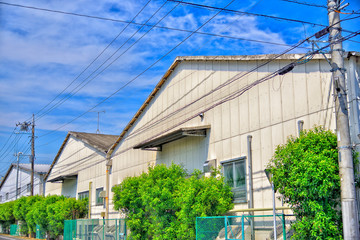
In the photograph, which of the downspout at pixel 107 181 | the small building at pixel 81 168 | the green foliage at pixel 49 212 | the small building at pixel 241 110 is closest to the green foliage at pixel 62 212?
the green foliage at pixel 49 212

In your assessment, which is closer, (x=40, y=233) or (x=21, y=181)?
(x=40, y=233)

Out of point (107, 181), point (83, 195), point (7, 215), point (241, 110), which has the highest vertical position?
point (241, 110)

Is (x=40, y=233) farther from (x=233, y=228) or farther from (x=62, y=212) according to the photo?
(x=233, y=228)

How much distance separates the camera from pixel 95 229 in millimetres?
A: 29078

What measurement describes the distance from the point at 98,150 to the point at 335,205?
2713 cm

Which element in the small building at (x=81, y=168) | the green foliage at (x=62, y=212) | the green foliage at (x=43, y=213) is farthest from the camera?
the green foliage at (x=43, y=213)

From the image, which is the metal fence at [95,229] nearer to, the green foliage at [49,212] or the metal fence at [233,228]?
the green foliage at [49,212]

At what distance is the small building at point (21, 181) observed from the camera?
57.6 m

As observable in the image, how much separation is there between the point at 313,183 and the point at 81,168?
3154 centimetres

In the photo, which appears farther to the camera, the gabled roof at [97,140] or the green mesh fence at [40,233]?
the green mesh fence at [40,233]

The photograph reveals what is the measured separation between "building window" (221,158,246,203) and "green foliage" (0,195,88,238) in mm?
20707

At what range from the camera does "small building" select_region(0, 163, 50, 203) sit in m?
57.6

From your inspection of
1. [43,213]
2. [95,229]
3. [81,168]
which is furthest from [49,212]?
[95,229]

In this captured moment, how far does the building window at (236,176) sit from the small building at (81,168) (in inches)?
676
